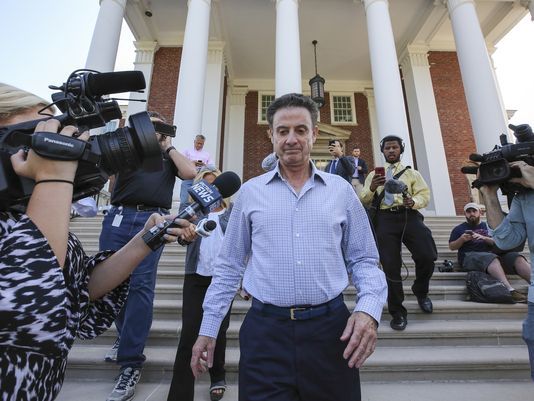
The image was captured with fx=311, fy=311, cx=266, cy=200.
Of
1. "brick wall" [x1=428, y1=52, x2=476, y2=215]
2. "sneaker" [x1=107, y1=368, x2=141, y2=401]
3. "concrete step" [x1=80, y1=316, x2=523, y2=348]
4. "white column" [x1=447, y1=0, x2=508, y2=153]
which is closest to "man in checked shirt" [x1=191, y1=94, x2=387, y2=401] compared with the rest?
"sneaker" [x1=107, y1=368, x2=141, y2=401]

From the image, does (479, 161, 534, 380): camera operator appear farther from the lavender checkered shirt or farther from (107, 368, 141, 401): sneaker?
(107, 368, 141, 401): sneaker


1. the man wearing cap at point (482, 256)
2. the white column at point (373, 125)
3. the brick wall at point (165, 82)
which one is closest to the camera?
the man wearing cap at point (482, 256)

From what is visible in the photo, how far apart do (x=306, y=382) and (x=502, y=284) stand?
12.9ft

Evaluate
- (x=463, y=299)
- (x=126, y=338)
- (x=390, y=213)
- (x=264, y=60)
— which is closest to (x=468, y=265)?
(x=463, y=299)

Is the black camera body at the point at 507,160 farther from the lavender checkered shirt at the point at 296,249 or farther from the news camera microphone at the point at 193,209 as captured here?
the news camera microphone at the point at 193,209

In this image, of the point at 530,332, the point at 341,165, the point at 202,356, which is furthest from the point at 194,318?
the point at 341,165

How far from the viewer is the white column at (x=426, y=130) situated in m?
11.7

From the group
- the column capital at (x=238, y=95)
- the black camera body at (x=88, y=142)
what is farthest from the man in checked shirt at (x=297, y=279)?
the column capital at (x=238, y=95)

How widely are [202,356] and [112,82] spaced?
4.16 ft

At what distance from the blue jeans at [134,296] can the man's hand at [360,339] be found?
6.35ft

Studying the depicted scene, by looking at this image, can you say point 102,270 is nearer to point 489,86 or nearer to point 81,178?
point 81,178

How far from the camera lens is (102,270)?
48.8 inches

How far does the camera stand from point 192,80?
912 cm

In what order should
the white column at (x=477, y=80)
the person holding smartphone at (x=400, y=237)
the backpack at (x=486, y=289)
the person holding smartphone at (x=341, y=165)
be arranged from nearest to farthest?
the person holding smartphone at (x=400, y=237) < the backpack at (x=486, y=289) < the person holding smartphone at (x=341, y=165) < the white column at (x=477, y=80)
